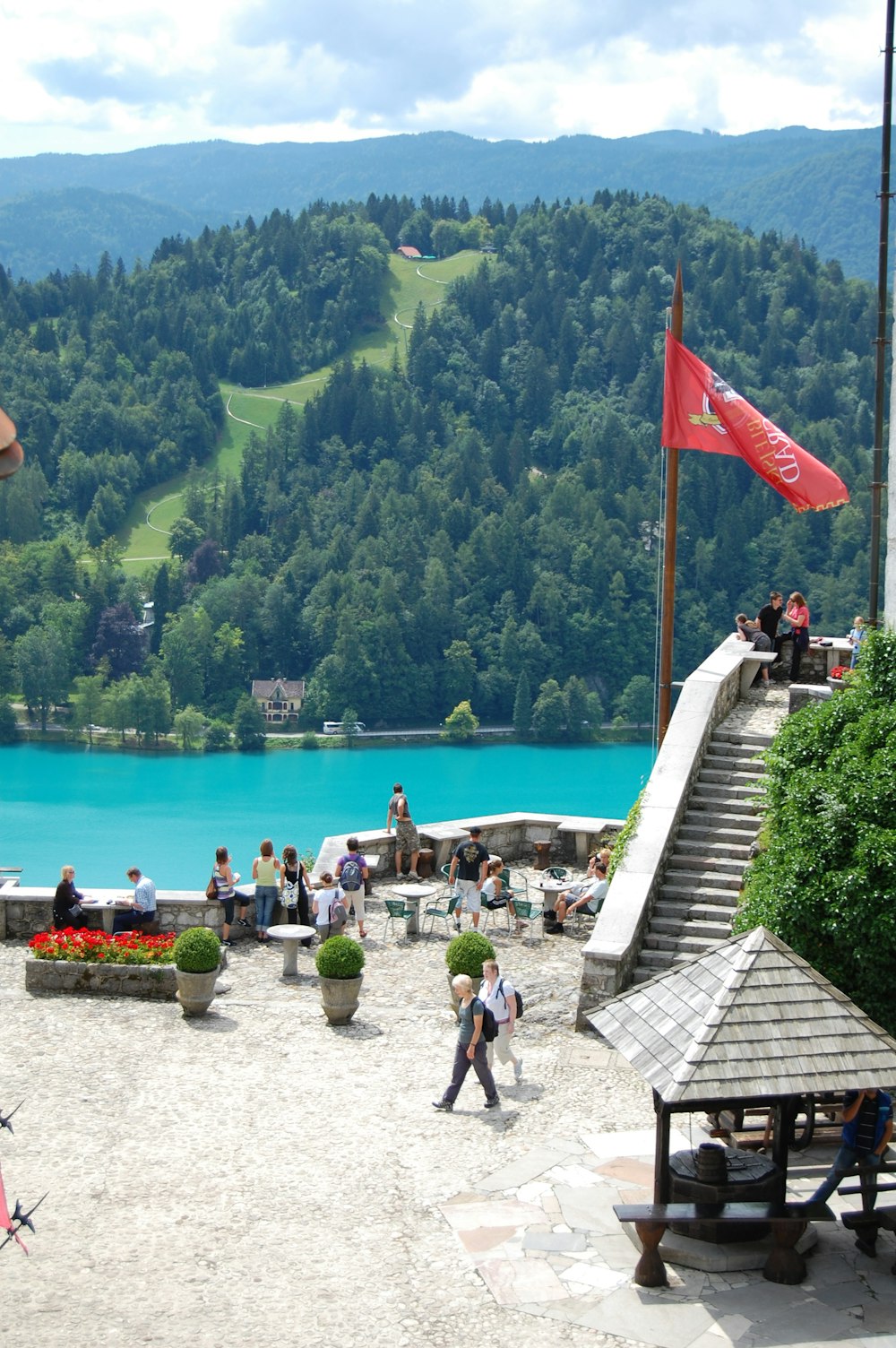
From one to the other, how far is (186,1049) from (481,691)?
5122 inches

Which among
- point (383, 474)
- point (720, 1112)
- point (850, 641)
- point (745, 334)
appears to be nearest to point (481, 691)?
point (383, 474)

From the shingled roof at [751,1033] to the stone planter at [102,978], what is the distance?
678 cm

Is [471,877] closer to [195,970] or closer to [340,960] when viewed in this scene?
[340,960]

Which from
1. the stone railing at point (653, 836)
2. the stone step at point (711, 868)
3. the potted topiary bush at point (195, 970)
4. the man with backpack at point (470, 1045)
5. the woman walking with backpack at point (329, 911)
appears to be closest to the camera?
the man with backpack at point (470, 1045)

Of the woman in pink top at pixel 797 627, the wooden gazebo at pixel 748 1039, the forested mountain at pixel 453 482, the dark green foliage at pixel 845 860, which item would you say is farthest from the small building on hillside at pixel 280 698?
the wooden gazebo at pixel 748 1039

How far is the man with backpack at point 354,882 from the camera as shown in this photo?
18625 millimetres

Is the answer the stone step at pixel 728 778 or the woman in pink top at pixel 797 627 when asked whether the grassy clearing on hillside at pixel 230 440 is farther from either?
the stone step at pixel 728 778

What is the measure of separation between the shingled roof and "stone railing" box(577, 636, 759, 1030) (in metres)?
3.54

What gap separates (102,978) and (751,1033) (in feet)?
26.9

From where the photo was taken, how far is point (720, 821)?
17656 mm

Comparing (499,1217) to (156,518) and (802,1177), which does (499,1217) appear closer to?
(802,1177)

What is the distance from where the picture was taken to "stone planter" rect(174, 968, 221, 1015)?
51.4ft

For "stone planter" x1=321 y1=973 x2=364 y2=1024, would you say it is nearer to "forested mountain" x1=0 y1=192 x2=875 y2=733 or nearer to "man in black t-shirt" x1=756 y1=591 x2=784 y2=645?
"man in black t-shirt" x1=756 y1=591 x2=784 y2=645

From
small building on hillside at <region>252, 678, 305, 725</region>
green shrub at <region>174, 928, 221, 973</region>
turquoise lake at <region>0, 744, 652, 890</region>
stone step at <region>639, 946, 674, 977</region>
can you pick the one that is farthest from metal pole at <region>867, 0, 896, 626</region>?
small building on hillside at <region>252, 678, 305, 725</region>
